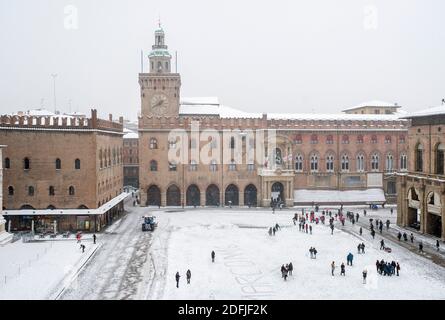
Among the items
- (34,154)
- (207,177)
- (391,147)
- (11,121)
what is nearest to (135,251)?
(34,154)

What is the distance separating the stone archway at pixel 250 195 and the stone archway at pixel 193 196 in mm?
6386

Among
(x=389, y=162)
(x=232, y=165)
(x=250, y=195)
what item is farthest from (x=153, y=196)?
(x=389, y=162)

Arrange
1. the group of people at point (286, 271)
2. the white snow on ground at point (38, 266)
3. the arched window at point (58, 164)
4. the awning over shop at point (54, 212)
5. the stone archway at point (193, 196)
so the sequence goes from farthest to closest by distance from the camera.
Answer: the stone archway at point (193, 196) < the arched window at point (58, 164) < the awning over shop at point (54, 212) < the group of people at point (286, 271) < the white snow on ground at point (38, 266)

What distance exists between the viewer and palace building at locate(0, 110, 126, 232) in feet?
148

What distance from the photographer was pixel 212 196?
6512 centimetres

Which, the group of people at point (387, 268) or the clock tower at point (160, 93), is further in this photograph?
the clock tower at point (160, 93)

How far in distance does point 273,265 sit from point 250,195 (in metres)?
31.6

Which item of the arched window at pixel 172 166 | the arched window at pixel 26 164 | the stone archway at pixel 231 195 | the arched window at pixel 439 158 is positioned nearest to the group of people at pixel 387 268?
the arched window at pixel 439 158

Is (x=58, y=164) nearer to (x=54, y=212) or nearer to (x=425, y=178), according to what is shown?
(x=54, y=212)

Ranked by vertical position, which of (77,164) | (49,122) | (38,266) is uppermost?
(49,122)

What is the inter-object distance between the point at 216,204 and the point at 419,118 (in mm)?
29030

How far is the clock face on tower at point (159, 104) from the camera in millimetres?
68625

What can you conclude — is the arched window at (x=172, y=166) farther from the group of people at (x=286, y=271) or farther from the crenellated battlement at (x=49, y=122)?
the group of people at (x=286, y=271)

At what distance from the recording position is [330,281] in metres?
30.0
